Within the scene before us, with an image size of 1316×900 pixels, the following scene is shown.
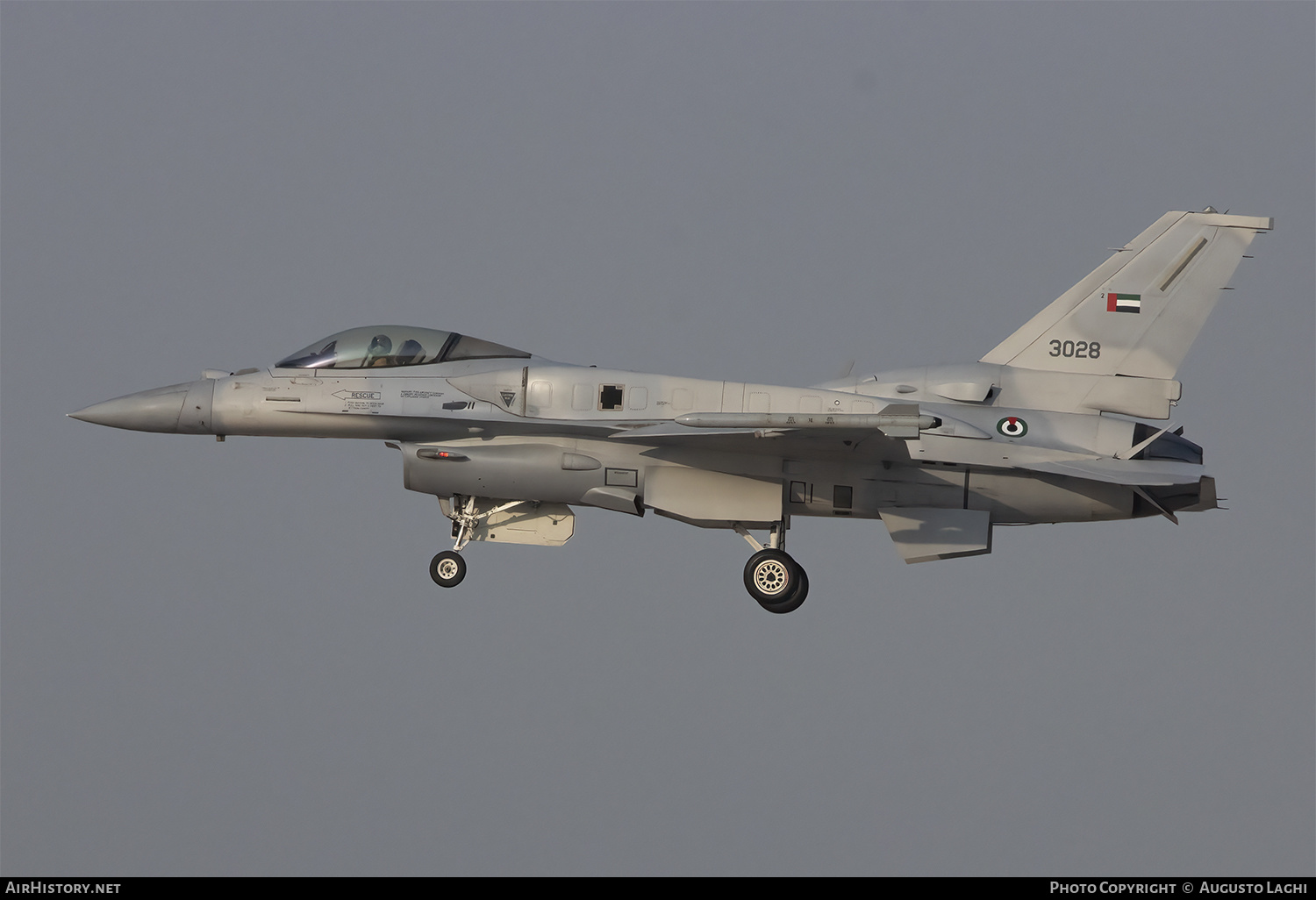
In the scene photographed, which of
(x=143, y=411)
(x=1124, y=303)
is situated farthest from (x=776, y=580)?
(x=143, y=411)

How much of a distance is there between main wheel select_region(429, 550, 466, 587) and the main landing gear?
3.19 meters

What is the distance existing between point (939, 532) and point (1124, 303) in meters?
3.49

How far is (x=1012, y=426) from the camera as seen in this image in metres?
15.8

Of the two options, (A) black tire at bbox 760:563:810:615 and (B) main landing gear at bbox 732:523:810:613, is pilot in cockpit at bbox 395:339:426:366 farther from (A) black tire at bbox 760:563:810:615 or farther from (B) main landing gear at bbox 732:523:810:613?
(A) black tire at bbox 760:563:810:615

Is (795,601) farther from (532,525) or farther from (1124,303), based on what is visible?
(1124,303)

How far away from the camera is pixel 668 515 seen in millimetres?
16141

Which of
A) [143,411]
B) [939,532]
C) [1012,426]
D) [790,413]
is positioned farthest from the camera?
[143,411]

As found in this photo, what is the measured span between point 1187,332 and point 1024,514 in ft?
9.35

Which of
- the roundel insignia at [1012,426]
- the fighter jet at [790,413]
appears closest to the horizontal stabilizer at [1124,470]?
the fighter jet at [790,413]

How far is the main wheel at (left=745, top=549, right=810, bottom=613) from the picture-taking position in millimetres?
16156

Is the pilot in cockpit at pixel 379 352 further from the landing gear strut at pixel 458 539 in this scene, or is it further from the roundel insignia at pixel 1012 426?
the roundel insignia at pixel 1012 426

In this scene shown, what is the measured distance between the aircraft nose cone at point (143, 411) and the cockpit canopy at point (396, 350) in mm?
1212

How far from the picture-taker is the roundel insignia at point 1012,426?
51.7ft

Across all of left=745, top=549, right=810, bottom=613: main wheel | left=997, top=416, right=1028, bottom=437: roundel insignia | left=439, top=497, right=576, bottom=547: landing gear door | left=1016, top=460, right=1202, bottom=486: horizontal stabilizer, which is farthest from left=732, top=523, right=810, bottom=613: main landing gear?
left=1016, top=460, right=1202, bottom=486: horizontal stabilizer
